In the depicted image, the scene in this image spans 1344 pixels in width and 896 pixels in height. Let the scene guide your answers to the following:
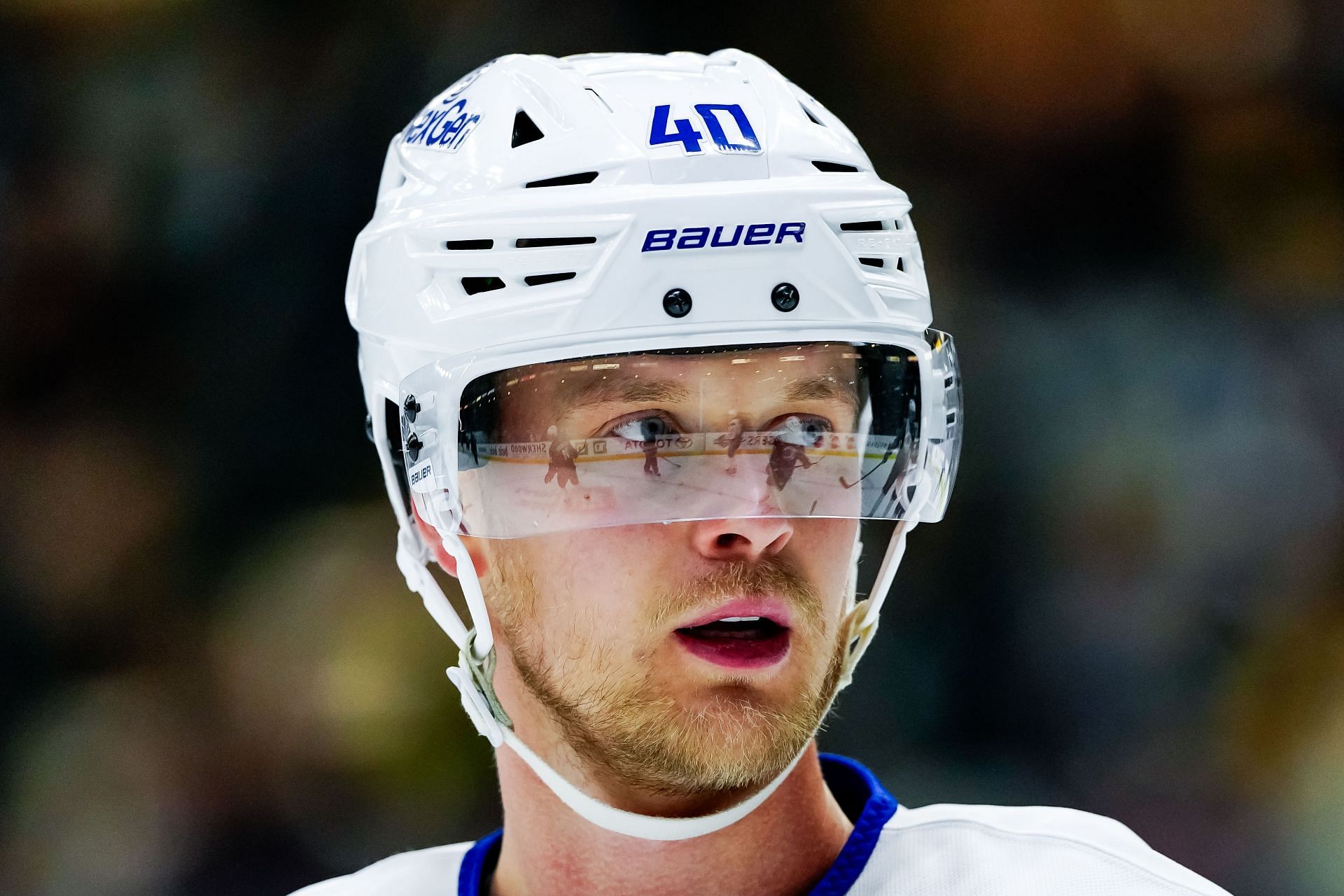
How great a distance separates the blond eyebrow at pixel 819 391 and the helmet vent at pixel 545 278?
10.5 inches

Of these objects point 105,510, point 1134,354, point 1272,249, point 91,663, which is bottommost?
point 91,663

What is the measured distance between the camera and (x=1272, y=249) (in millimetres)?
→ 2990

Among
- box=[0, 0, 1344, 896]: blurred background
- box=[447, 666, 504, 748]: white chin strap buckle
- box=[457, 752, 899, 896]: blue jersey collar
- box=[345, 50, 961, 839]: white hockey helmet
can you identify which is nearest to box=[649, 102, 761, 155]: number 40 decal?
box=[345, 50, 961, 839]: white hockey helmet

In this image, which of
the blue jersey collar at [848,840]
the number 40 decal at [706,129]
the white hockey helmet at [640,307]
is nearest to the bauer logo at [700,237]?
the white hockey helmet at [640,307]

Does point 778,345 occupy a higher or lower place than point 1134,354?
higher

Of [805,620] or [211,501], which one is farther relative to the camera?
[211,501]

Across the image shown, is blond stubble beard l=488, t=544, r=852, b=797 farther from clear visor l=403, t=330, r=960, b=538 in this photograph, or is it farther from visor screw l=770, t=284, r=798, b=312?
visor screw l=770, t=284, r=798, b=312

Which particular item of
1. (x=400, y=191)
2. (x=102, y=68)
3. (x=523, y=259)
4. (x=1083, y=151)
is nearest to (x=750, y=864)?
(x=523, y=259)

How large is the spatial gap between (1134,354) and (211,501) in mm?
1911

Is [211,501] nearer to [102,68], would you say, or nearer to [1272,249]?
[102,68]

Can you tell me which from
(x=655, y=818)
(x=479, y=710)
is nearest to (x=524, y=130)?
(x=479, y=710)

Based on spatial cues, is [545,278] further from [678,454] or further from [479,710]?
[479,710]

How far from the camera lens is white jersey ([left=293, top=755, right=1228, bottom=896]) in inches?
65.8

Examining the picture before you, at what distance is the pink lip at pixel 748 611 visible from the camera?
1517mm
